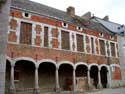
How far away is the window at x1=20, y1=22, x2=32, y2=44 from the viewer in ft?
46.3

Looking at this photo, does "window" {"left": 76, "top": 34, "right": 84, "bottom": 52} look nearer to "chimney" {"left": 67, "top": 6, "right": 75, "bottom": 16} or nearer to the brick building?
the brick building

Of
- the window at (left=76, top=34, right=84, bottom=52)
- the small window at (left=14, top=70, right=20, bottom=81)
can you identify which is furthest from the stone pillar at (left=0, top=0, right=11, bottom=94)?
the window at (left=76, top=34, right=84, bottom=52)

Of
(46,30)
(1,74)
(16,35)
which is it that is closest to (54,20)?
(46,30)

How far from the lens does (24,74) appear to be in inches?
595

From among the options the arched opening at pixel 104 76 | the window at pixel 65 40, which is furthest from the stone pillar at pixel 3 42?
the arched opening at pixel 104 76

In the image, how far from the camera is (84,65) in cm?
1819

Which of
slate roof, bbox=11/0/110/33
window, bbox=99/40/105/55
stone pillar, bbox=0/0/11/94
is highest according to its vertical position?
slate roof, bbox=11/0/110/33

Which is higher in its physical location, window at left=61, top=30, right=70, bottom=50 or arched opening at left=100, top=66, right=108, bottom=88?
window at left=61, top=30, right=70, bottom=50

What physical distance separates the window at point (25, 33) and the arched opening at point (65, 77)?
180 inches

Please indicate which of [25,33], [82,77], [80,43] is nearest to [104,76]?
[82,77]

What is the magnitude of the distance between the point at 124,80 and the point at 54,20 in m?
11.7

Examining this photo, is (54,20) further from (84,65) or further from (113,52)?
(113,52)

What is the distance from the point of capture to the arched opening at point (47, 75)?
1608 centimetres

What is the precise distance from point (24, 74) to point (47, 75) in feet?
7.46
